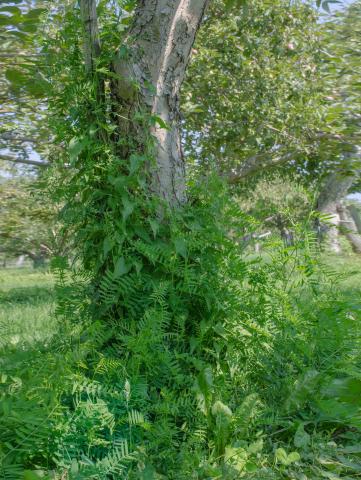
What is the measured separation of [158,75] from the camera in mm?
2912

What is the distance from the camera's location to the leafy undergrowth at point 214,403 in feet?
6.06

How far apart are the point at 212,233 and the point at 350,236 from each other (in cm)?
1550

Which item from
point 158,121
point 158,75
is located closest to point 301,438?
point 158,121

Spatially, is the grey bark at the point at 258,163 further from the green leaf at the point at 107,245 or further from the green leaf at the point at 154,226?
the green leaf at the point at 107,245

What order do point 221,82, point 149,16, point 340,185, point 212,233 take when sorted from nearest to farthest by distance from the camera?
1. point 212,233
2. point 149,16
3. point 221,82
4. point 340,185

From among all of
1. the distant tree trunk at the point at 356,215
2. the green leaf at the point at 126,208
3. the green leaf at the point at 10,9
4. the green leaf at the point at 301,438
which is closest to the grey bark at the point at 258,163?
the green leaf at the point at 10,9

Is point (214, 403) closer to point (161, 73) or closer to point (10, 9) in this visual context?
point (161, 73)

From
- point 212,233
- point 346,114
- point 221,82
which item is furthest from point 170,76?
point 346,114

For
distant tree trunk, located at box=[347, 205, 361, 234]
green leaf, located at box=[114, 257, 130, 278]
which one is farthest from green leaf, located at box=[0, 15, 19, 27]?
distant tree trunk, located at box=[347, 205, 361, 234]

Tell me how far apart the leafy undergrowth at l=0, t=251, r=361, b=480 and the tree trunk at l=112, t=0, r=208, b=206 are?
0.69 m

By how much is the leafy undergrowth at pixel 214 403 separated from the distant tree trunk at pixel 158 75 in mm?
704

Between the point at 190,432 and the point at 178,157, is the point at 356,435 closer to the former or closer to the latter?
the point at 190,432

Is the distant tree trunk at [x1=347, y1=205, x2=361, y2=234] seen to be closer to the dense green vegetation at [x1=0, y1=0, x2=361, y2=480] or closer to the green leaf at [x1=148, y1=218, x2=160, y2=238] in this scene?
the dense green vegetation at [x1=0, y1=0, x2=361, y2=480]

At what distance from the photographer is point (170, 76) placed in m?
2.97
